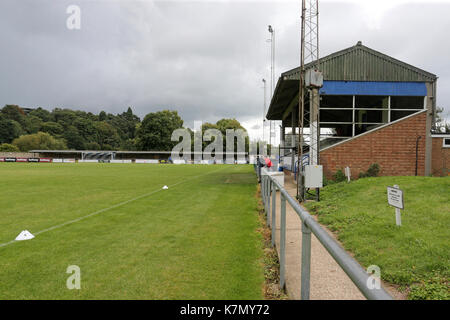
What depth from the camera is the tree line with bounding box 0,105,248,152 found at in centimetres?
7556

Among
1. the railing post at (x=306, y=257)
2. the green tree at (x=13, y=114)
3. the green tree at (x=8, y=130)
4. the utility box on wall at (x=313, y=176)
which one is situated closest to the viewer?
the railing post at (x=306, y=257)

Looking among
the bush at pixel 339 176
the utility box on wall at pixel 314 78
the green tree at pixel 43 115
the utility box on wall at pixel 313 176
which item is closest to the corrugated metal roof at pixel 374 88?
the bush at pixel 339 176

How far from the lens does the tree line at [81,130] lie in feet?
248

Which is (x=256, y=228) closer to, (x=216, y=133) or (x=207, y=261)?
(x=207, y=261)

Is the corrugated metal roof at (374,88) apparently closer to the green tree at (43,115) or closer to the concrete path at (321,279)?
the concrete path at (321,279)

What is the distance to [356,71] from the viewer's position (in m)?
17.0

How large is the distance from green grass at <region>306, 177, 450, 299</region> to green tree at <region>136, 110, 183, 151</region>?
225 feet

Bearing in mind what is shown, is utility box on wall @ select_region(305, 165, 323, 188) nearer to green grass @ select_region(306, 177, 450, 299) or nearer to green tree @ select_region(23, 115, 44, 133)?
green grass @ select_region(306, 177, 450, 299)

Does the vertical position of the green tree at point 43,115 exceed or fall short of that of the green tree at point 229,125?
it exceeds it

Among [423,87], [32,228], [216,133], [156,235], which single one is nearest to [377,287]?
[156,235]

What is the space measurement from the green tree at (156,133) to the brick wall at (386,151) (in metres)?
61.7

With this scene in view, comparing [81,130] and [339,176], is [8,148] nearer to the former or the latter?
[81,130]
